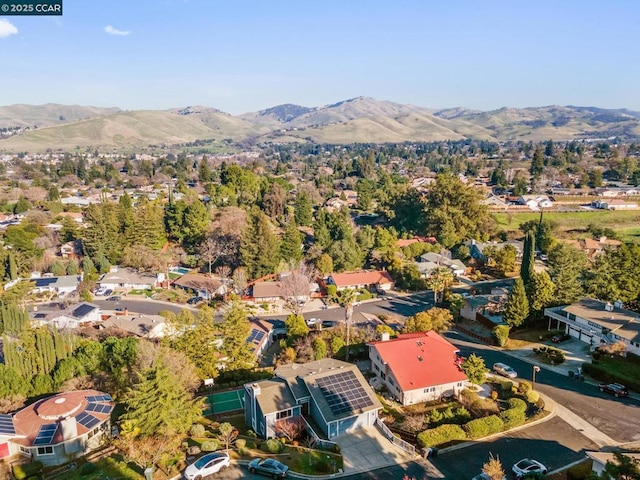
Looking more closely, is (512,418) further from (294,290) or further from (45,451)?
(294,290)

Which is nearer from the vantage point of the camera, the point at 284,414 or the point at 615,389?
the point at 284,414

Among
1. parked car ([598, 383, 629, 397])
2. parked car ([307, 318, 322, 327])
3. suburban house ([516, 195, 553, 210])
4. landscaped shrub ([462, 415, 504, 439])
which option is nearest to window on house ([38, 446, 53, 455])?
landscaped shrub ([462, 415, 504, 439])

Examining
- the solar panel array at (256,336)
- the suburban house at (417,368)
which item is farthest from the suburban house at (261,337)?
the suburban house at (417,368)

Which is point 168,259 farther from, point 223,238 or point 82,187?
point 82,187

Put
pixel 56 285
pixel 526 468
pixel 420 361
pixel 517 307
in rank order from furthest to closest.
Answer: pixel 56 285 < pixel 517 307 < pixel 420 361 < pixel 526 468

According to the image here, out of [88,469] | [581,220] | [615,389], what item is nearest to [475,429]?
[615,389]

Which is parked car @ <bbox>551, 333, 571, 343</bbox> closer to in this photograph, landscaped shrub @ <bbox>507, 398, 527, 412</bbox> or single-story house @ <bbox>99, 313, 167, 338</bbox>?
landscaped shrub @ <bbox>507, 398, 527, 412</bbox>

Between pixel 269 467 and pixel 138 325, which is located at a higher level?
pixel 269 467

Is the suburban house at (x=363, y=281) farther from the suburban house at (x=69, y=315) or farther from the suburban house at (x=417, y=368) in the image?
the suburban house at (x=69, y=315)
